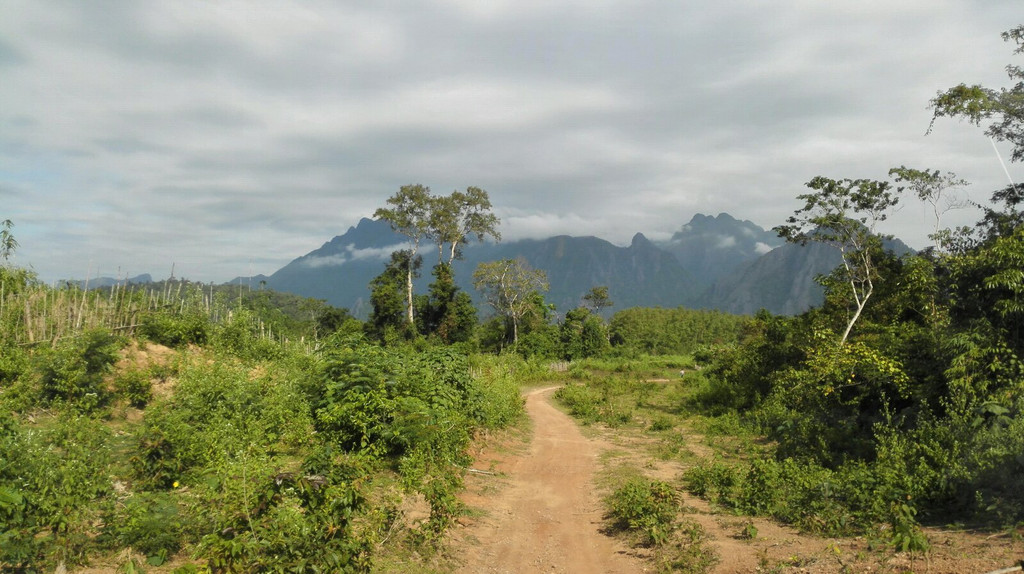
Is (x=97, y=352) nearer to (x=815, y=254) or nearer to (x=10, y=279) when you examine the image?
(x=10, y=279)

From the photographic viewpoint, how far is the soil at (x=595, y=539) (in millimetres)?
5406

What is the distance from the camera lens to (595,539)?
7504 mm

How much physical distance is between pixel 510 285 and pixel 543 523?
1403 inches

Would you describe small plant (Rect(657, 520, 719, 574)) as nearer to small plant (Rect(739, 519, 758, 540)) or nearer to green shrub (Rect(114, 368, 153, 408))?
small plant (Rect(739, 519, 758, 540))

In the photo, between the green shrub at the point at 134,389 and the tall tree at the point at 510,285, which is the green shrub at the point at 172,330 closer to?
the green shrub at the point at 134,389

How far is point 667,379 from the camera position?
34.4m

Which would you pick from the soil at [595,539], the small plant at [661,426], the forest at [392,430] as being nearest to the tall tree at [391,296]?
the forest at [392,430]

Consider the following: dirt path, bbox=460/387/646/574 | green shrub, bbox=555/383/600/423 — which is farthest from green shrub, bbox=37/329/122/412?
green shrub, bbox=555/383/600/423

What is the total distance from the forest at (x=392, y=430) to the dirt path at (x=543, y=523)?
1.82 ft

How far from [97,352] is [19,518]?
24.4 ft

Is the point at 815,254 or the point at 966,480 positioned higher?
the point at 815,254

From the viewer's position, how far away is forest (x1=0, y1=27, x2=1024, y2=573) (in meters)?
4.82

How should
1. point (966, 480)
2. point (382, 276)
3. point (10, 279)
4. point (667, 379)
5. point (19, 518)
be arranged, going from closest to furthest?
1. point (19, 518)
2. point (966, 480)
3. point (10, 279)
4. point (667, 379)
5. point (382, 276)

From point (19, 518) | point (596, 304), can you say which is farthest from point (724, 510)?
point (596, 304)
